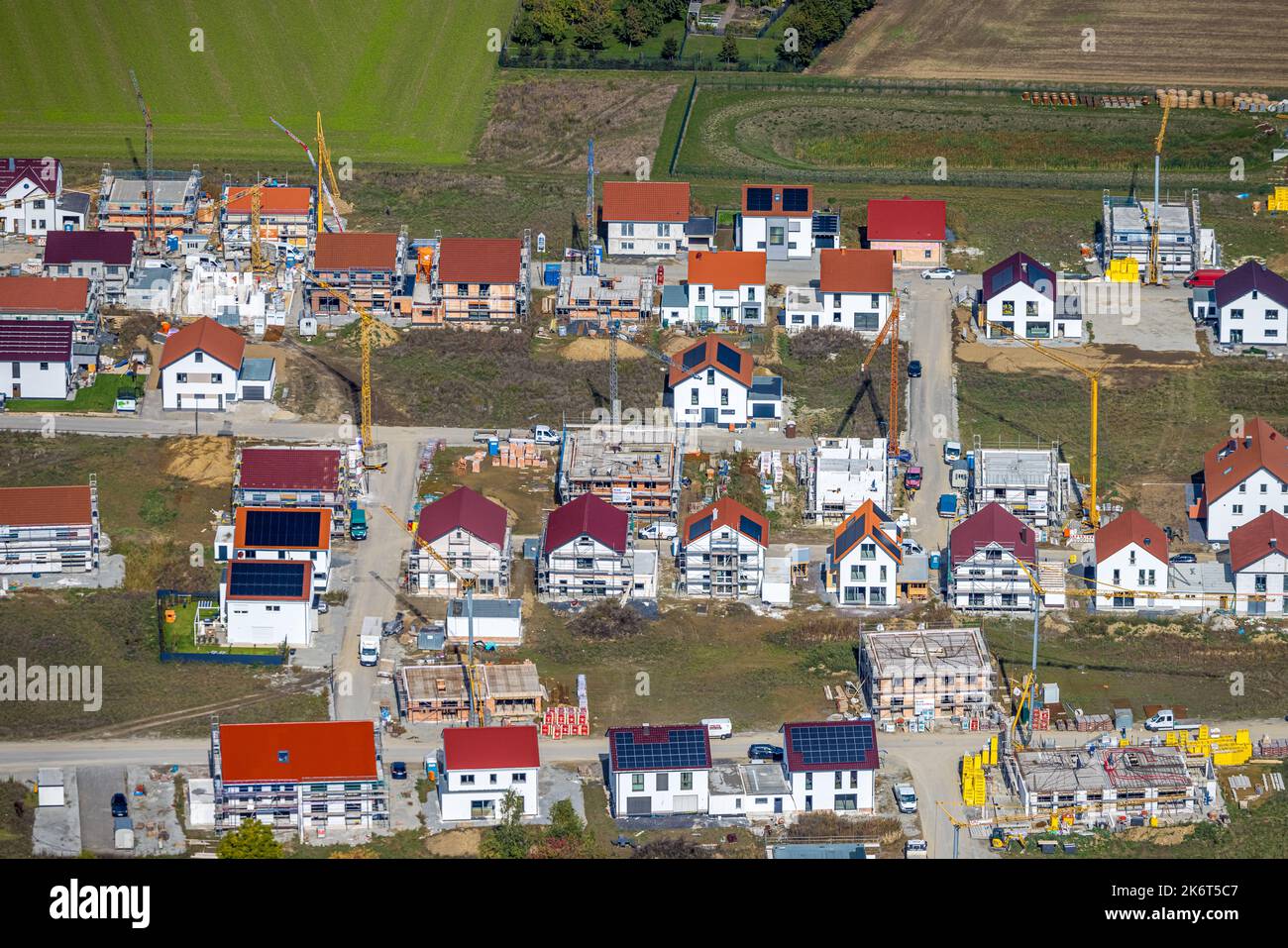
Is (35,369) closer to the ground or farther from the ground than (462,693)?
farther from the ground

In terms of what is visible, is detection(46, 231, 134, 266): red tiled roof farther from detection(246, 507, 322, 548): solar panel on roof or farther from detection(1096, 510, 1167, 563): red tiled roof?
detection(1096, 510, 1167, 563): red tiled roof

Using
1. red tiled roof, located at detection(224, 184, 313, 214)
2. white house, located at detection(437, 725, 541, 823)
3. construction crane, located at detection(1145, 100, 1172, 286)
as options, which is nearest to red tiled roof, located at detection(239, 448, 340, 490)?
white house, located at detection(437, 725, 541, 823)

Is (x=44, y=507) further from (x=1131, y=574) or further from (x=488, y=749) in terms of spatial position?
(x=1131, y=574)

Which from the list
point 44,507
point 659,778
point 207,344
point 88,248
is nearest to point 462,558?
point 44,507

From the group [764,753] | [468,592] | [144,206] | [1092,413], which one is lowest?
[764,753]

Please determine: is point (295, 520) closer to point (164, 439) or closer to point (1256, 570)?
point (164, 439)

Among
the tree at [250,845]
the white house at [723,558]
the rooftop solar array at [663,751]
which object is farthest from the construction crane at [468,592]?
the tree at [250,845]
